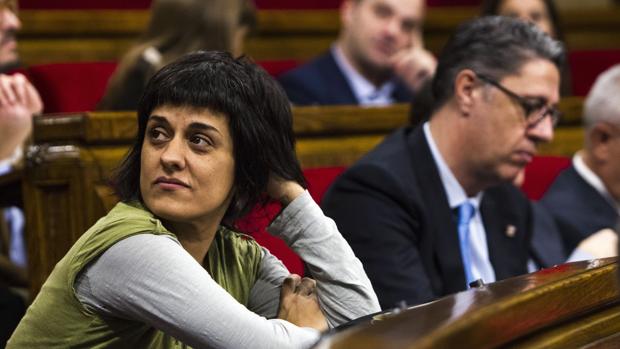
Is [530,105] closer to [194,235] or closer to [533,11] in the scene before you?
[194,235]

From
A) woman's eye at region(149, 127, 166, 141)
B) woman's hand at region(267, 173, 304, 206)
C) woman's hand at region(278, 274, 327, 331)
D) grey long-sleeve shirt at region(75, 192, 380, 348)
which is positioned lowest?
woman's hand at region(278, 274, 327, 331)

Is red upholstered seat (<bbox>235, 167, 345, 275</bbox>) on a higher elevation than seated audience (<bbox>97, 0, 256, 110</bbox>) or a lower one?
lower

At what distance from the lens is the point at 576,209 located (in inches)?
58.7

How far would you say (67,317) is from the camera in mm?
793

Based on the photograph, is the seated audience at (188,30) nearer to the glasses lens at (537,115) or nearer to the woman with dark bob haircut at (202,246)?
the glasses lens at (537,115)

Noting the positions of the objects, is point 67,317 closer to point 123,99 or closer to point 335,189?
point 335,189

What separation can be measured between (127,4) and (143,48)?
0.61 metres

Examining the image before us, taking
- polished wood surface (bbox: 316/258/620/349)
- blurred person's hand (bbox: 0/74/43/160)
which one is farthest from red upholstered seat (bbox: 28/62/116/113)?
polished wood surface (bbox: 316/258/620/349)

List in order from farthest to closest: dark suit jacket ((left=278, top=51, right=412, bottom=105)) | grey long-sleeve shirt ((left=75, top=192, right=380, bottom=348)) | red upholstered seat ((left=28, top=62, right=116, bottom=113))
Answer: dark suit jacket ((left=278, top=51, right=412, bottom=105)), red upholstered seat ((left=28, top=62, right=116, bottom=113)), grey long-sleeve shirt ((left=75, top=192, right=380, bottom=348))

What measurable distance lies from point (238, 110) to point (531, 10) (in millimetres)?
1327

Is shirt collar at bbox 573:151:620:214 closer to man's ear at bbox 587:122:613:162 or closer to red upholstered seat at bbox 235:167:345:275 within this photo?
man's ear at bbox 587:122:613:162

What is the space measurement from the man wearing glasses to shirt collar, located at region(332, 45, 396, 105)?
0.61m

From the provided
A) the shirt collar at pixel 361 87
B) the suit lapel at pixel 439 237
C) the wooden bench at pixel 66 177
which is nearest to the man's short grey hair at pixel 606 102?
the suit lapel at pixel 439 237

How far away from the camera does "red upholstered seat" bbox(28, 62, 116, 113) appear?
5.74 ft
